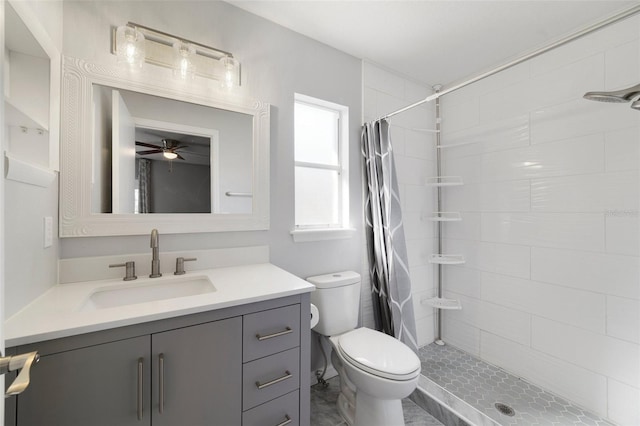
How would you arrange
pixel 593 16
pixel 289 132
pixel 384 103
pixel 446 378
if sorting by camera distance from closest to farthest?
pixel 593 16, pixel 289 132, pixel 446 378, pixel 384 103

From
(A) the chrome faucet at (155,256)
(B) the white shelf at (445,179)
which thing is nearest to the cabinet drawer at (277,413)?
(A) the chrome faucet at (155,256)

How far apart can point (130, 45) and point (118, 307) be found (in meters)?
1.19

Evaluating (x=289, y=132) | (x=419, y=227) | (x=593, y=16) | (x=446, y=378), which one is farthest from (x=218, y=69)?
(x=446, y=378)

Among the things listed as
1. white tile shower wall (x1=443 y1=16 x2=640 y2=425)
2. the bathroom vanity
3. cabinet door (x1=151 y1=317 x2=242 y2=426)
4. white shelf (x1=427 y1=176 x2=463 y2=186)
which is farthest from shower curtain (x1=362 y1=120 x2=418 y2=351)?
cabinet door (x1=151 y1=317 x2=242 y2=426)

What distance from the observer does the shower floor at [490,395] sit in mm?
1541

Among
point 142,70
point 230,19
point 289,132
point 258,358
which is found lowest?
point 258,358

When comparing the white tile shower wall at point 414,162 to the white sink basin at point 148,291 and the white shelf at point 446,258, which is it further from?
the white sink basin at point 148,291

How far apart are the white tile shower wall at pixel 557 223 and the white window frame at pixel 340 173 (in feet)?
3.10

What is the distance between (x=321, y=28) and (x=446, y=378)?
8.31 feet

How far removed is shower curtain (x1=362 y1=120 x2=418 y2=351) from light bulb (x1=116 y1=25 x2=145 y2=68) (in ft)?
4.64

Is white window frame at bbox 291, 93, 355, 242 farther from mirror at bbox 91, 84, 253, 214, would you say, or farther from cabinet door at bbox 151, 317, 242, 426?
cabinet door at bbox 151, 317, 242, 426

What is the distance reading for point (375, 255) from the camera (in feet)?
6.59

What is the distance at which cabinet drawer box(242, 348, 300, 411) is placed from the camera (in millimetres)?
1067

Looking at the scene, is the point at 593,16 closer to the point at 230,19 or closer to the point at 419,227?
the point at 419,227
